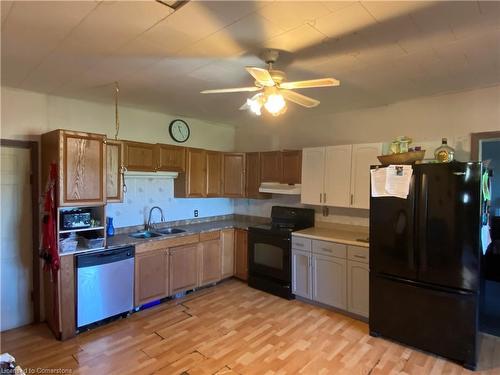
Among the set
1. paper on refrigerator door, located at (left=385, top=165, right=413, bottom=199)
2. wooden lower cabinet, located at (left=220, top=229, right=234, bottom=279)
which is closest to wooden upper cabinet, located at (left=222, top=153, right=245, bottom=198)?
wooden lower cabinet, located at (left=220, top=229, right=234, bottom=279)

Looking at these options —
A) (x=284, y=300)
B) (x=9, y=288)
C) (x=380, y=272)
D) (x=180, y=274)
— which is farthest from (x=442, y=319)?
(x=9, y=288)

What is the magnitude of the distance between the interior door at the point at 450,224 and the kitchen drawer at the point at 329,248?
0.87 m

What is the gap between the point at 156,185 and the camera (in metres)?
4.32

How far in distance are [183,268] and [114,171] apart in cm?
152

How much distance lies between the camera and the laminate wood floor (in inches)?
100

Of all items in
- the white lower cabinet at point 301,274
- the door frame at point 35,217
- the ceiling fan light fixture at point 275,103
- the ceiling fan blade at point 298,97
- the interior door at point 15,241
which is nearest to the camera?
the ceiling fan light fixture at point 275,103

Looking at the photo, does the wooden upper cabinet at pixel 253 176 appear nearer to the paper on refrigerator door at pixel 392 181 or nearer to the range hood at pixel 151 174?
the range hood at pixel 151 174

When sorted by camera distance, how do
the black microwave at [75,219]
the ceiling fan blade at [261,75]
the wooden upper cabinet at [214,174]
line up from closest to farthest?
the ceiling fan blade at [261,75] < the black microwave at [75,219] < the wooden upper cabinet at [214,174]

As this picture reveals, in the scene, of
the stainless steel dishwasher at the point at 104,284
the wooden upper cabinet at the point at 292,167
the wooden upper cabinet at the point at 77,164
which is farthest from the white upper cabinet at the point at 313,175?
the wooden upper cabinet at the point at 77,164

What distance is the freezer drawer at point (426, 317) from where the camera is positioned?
254 cm

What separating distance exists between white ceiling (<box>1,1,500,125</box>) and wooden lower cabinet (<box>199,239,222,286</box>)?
2.13 metres

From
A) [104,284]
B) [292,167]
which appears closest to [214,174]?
[292,167]

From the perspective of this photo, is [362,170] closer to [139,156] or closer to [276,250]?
[276,250]

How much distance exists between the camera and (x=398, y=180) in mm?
2844
